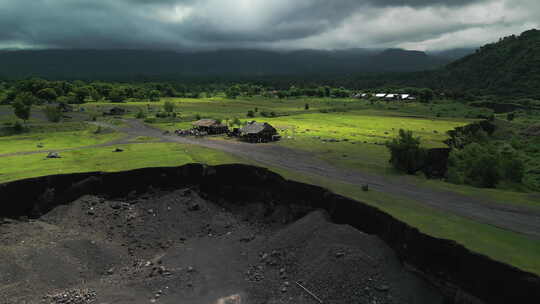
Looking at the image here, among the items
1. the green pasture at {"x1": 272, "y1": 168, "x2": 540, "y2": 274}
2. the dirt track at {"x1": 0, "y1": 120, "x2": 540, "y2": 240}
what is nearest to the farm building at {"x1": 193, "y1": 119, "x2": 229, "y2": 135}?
the dirt track at {"x1": 0, "y1": 120, "x2": 540, "y2": 240}

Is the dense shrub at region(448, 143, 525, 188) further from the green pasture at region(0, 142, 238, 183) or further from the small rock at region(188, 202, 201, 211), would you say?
the small rock at region(188, 202, 201, 211)

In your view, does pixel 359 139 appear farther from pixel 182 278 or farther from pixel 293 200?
pixel 182 278

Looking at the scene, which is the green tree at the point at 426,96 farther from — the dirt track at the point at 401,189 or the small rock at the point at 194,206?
the small rock at the point at 194,206

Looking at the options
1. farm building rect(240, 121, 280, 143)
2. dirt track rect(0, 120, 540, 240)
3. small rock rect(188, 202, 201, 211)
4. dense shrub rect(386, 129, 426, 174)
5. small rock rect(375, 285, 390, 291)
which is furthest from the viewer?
farm building rect(240, 121, 280, 143)

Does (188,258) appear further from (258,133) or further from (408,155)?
(258,133)

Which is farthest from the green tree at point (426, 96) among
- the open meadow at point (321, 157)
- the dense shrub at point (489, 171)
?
the dense shrub at point (489, 171)

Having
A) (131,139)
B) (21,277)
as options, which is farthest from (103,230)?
(131,139)
